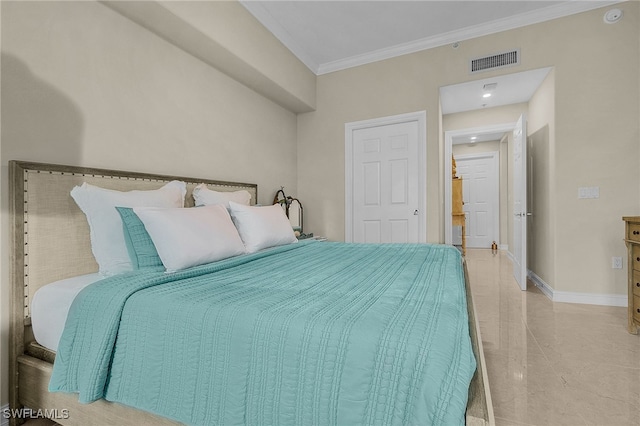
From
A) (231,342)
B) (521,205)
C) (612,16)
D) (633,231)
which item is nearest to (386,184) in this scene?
(521,205)

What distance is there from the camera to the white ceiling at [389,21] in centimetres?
298

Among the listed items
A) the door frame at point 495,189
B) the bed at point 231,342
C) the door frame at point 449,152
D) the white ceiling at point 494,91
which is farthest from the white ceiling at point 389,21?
the door frame at point 495,189

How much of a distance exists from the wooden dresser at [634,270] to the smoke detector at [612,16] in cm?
201

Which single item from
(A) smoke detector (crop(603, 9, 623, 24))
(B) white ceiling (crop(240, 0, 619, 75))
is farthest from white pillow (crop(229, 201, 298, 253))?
(A) smoke detector (crop(603, 9, 623, 24))

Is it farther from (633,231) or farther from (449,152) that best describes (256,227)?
(449,152)

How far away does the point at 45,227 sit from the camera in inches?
62.2

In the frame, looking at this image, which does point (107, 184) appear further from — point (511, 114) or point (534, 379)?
point (511, 114)

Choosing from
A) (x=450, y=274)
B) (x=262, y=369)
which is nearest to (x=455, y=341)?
(x=262, y=369)

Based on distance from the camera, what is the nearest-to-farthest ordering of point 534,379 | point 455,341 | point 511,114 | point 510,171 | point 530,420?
point 455,341, point 530,420, point 534,379, point 511,114, point 510,171

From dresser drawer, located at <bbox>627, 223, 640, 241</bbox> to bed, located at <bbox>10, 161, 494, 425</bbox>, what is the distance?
171 cm

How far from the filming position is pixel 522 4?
9.92 ft

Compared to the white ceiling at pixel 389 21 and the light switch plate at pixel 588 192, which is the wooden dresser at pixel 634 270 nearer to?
the light switch plate at pixel 588 192

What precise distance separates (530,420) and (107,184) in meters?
2.63

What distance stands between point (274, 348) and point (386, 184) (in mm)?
3336
